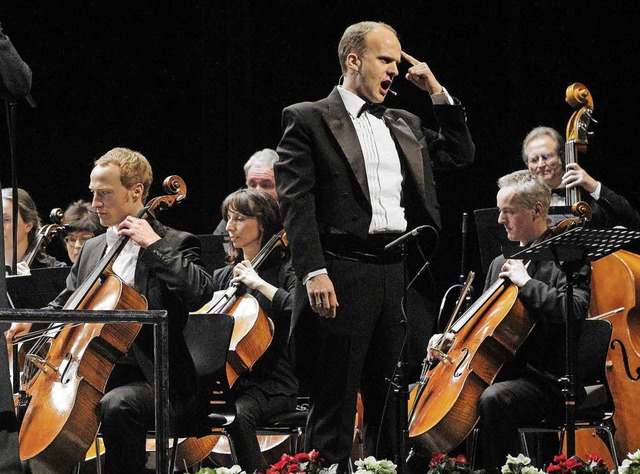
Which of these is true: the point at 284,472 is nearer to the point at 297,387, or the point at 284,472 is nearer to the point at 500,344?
the point at 500,344

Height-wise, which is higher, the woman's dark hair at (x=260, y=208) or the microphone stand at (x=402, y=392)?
the woman's dark hair at (x=260, y=208)

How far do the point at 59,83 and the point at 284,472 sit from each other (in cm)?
390

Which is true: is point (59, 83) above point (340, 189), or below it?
above

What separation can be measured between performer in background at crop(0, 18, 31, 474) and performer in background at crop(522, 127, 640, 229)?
97.5 inches

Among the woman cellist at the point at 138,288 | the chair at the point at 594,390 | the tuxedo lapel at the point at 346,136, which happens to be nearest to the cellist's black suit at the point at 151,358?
the woman cellist at the point at 138,288

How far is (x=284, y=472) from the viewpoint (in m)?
2.75

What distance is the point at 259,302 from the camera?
13.5ft

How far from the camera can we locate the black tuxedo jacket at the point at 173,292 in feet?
11.5

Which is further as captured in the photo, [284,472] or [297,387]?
[297,387]

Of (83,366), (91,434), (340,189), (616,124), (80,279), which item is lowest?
(91,434)

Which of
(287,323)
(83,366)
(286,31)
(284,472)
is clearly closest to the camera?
(284,472)

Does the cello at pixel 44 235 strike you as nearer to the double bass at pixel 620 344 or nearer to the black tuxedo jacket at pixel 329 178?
the black tuxedo jacket at pixel 329 178

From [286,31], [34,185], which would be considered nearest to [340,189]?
[286,31]

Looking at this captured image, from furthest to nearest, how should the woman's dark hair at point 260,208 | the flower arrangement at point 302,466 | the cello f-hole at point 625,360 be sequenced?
the woman's dark hair at point 260,208 → the cello f-hole at point 625,360 → the flower arrangement at point 302,466
